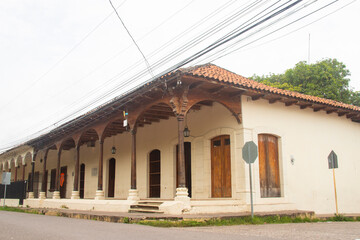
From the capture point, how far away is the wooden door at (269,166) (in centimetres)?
1212

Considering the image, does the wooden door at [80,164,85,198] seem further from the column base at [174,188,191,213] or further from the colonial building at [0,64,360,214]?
the column base at [174,188,191,213]

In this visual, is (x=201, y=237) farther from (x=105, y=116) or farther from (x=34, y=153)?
(x=34, y=153)

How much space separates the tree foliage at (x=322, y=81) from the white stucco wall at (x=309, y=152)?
35.7 ft

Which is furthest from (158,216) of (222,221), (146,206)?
(146,206)

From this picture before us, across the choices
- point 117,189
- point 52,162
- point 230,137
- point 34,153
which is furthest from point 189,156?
point 52,162

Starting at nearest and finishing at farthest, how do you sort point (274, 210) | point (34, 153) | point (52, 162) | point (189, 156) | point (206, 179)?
1. point (274, 210)
2. point (206, 179)
3. point (189, 156)
4. point (34, 153)
5. point (52, 162)

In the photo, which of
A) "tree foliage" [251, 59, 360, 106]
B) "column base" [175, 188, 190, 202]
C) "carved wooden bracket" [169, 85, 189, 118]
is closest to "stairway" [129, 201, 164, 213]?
"column base" [175, 188, 190, 202]

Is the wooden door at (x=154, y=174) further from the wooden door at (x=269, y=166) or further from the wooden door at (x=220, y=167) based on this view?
the wooden door at (x=269, y=166)

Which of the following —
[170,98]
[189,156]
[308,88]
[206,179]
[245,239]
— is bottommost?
[245,239]

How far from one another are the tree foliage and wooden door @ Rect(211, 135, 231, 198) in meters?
15.0

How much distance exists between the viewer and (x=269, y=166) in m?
12.4

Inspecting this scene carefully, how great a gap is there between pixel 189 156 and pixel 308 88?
51.7ft

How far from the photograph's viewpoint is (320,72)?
86.9ft

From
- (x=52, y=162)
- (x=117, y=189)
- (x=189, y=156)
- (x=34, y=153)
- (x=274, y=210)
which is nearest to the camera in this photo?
(x=274, y=210)
